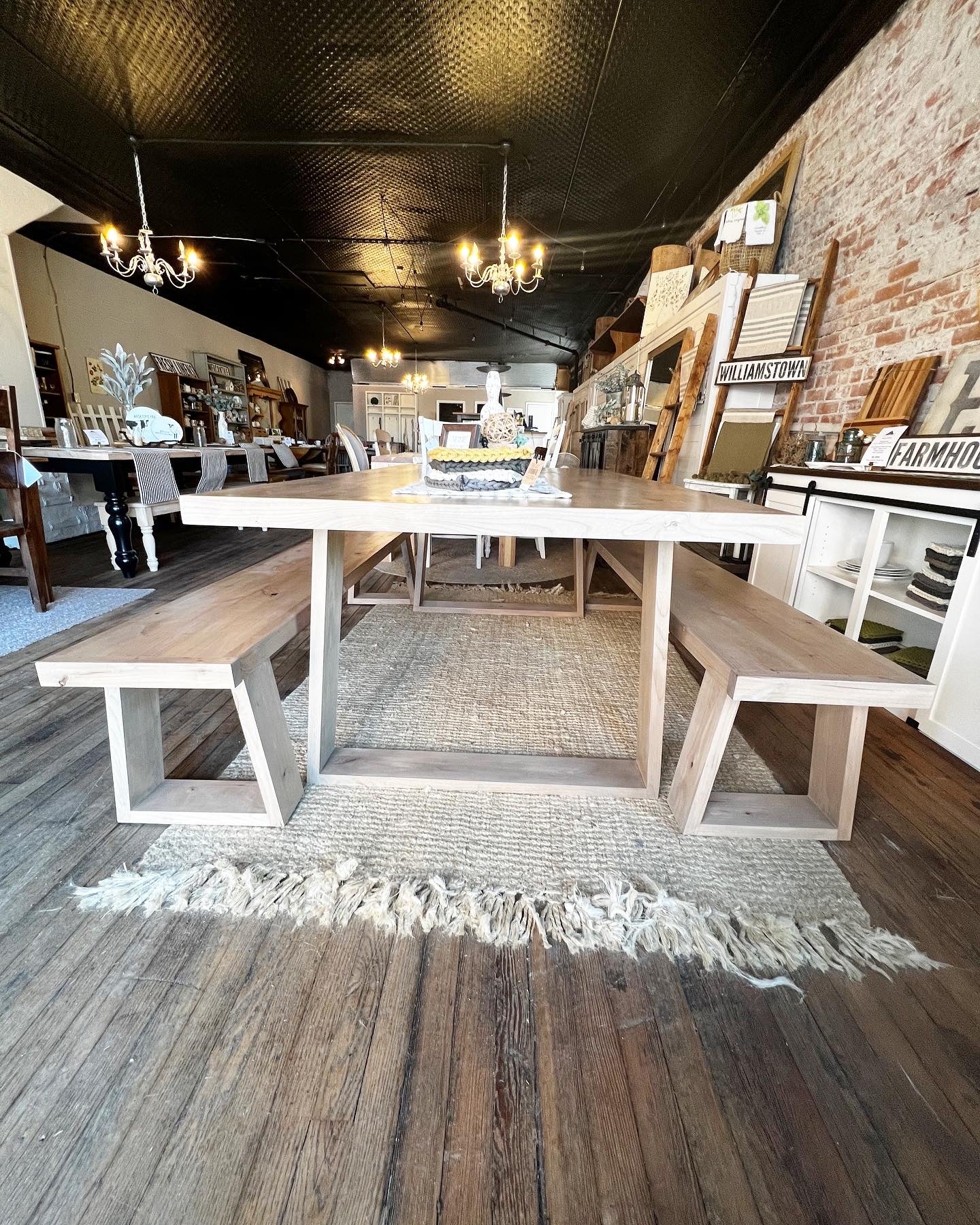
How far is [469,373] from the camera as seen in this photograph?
45.8 feet

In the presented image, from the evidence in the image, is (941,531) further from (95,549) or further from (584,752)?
(95,549)

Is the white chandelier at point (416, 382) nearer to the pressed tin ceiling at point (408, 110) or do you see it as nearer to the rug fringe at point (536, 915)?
the pressed tin ceiling at point (408, 110)

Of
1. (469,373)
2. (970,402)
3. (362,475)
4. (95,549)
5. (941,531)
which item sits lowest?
(95,549)

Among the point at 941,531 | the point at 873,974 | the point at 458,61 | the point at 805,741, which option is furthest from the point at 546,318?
the point at 873,974

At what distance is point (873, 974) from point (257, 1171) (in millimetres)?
999

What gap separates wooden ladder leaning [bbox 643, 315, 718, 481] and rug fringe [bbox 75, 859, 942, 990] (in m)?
3.02

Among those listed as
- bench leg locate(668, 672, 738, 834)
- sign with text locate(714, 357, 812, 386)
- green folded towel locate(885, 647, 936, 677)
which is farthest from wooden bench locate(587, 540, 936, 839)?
sign with text locate(714, 357, 812, 386)

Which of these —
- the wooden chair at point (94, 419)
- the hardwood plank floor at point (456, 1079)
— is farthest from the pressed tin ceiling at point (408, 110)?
the hardwood plank floor at point (456, 1079)

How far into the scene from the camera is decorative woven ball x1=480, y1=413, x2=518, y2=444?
125cm

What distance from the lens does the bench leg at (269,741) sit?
107 centimetres

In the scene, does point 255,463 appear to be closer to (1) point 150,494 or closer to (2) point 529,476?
(1) point 150,494

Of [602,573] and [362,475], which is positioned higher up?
[362,475]

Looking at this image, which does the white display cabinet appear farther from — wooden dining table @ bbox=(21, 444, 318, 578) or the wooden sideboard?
wooden dining table @ bbox=(21, 444, 318, 578)

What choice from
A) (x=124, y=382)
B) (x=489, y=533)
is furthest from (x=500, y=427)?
(x=124, y=382)
